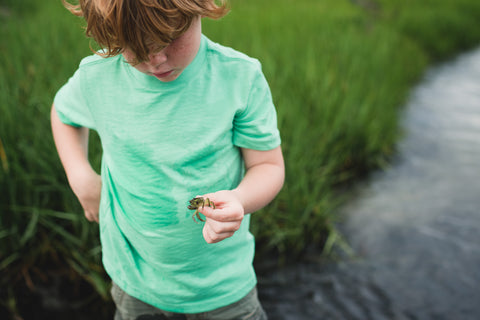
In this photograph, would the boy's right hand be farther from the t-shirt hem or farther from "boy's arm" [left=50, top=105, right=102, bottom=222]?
the t-shirt hem

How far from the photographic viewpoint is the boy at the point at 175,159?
0.91m

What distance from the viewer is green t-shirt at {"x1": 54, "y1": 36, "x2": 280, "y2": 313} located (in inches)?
35.9

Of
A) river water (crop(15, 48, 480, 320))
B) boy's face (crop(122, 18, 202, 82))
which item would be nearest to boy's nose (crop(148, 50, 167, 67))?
boy's face (crop(122, 18, 202, 82))

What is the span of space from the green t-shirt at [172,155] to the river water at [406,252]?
97cm

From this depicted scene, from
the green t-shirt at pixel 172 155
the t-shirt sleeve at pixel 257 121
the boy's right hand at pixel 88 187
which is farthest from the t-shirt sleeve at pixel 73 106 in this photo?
the t-shirt sleeve at pixel 257 121

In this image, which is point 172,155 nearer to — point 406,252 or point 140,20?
point 140,20

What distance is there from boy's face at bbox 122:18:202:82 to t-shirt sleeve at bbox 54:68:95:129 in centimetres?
22

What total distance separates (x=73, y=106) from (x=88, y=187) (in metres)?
0.20

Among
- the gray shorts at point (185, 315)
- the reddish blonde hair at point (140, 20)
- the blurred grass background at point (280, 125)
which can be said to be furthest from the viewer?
the blurred grass background at point (280, 125)

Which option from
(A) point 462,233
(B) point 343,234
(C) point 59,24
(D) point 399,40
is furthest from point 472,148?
(C) point 59,24

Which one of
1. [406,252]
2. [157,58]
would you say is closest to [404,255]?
[406,252]

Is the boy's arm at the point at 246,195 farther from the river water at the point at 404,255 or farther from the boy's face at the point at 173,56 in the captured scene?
the river water at the point at 404,255

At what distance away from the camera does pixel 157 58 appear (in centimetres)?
78

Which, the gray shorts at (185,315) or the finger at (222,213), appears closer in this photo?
the finger at (222,213)
